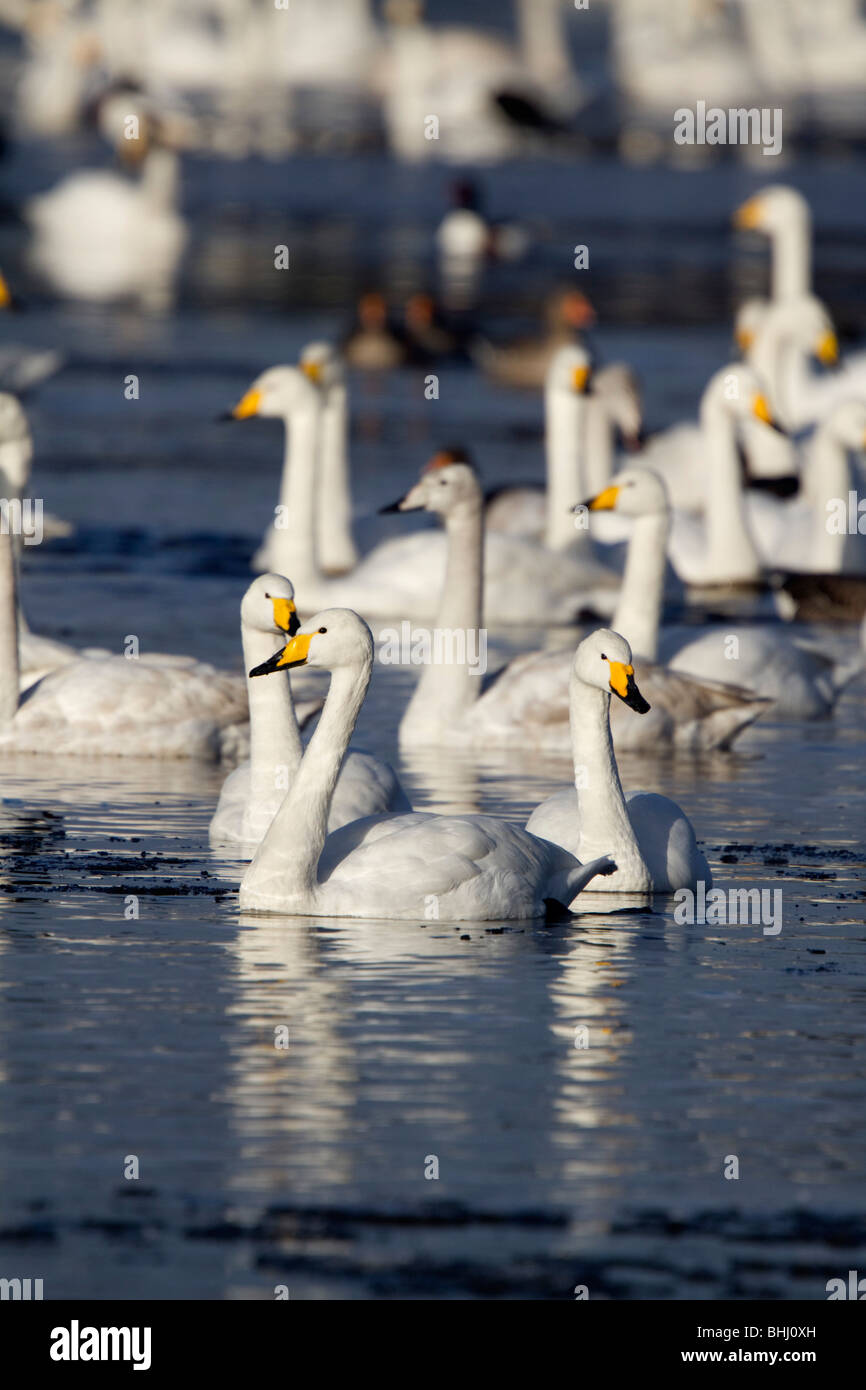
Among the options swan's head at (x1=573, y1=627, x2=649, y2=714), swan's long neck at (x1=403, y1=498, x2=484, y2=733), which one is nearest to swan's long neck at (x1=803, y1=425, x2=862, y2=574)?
swan's long neck at (x1=403, y1=498, x2=484, y2=733)

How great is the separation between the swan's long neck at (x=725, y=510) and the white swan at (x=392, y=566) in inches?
59.0

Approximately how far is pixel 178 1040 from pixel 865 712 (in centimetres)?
856

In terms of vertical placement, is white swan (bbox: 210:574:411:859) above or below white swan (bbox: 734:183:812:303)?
below

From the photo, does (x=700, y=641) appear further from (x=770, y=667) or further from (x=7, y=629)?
(x=7, y=629)

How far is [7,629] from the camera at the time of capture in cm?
1456

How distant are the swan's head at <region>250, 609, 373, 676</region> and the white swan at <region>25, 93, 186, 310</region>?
31085 millimetres

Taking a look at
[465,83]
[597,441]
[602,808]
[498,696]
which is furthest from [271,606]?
[465,83]

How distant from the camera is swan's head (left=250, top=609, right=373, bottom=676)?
1107 cm

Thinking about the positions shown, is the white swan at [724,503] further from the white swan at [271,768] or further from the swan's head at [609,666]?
the swan's head at [609,666]

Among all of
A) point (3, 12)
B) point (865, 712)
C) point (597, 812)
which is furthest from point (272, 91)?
point (597, 812)

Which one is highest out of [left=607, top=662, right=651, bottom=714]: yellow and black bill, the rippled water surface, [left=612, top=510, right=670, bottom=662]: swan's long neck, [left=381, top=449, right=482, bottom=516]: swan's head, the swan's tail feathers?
[left=381, top=449, right=482, bottom=516]: swan's head

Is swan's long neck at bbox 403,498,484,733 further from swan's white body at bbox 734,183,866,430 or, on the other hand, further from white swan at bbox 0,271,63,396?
swan's white body at bbox 734,183,866,430

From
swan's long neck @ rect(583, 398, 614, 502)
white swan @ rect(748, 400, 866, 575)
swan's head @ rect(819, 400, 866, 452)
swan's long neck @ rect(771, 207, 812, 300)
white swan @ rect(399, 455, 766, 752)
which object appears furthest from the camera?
swan's long neck @ rect(771, 207, 812, 300)
